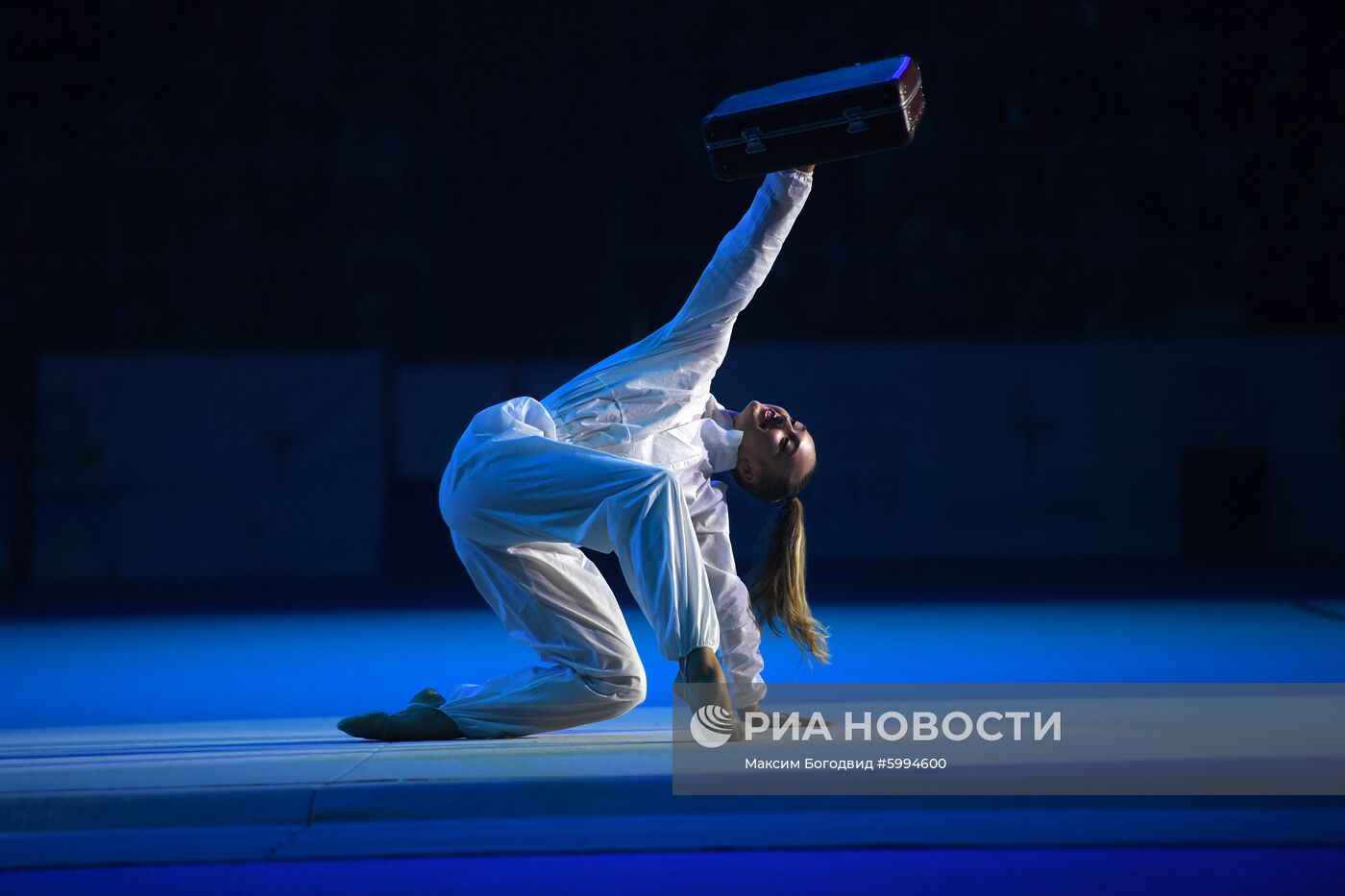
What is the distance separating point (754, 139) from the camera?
3.36 m

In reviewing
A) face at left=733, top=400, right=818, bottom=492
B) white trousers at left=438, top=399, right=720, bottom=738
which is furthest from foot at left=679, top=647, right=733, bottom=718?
face at left=733, top=400, right=818, bottom=492

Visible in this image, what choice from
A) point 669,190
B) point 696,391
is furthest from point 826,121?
point 669,190

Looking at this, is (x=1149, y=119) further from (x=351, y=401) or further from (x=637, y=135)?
(x=351, y=401)

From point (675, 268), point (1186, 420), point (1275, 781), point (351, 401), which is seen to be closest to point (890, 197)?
point (675, 268)

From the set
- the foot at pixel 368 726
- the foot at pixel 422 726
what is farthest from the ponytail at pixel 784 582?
the foot at pixel 368 726

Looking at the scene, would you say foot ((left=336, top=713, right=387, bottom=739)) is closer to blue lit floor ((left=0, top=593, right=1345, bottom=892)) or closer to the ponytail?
blue lit floor ((left=0, top=593, right=1345, bottom=892))

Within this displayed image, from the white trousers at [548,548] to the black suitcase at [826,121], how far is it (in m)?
0.79

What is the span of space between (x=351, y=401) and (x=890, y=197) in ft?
12.3

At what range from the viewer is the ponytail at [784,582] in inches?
132

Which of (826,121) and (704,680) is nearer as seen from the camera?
(704,680)

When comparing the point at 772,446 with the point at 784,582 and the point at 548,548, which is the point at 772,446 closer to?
the point at 784,582

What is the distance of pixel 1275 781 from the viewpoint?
277cm

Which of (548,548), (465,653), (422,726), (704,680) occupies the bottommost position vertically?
(465,653)

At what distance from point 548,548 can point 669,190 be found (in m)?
6.47
